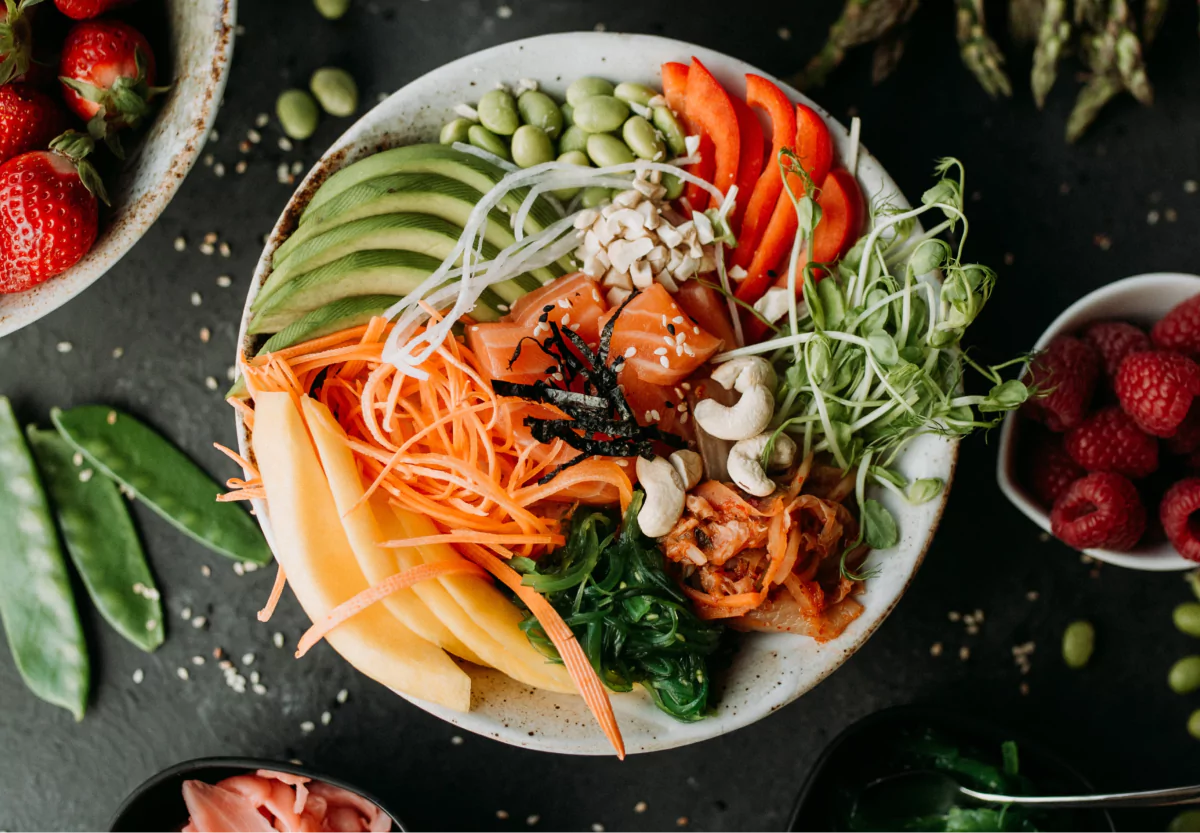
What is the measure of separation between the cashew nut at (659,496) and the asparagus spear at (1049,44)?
159cm

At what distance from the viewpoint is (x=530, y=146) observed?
213 centimetres

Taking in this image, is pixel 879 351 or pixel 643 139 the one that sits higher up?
pixel 643 139

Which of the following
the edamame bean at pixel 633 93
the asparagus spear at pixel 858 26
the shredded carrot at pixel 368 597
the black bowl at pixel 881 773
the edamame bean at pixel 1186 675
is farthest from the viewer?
the edamame bean at pixel 1186 675

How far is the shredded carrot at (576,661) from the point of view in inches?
76.4

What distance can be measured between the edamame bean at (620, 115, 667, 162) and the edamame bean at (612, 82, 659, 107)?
54 millimetres

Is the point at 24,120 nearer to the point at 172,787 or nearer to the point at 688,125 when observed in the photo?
the point at 688,125

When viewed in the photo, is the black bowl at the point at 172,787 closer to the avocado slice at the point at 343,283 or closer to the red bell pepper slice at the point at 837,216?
the avocado slice at the point at 343,283

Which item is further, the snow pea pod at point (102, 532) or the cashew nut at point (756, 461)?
the snow pea pod at point (102, 532)

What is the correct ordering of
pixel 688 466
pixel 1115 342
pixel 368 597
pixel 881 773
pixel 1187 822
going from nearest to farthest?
1. pixel 368 597
2. pixel 688 466
3. pixel 1115 342
4. pixel 881 773
5. pixel 1187 822

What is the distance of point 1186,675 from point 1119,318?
1056 millimetres

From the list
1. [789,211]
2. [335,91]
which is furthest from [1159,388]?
[335,91]

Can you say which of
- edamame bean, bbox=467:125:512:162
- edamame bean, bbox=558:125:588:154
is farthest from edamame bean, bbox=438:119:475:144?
edamame bean, bbox=558:125:588:154

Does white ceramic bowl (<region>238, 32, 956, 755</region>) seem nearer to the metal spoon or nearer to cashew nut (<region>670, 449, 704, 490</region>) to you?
cashew nut (<region>670, 449, 704, 490</region>)

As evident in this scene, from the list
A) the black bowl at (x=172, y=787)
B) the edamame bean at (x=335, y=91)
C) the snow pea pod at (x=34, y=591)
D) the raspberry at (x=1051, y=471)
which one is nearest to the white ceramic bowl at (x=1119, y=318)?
the raspberry at (x=1051, y=471)
